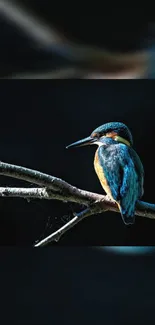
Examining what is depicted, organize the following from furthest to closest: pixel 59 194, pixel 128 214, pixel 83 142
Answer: pixel 83 142
pixel 128 214
pixel 59 194

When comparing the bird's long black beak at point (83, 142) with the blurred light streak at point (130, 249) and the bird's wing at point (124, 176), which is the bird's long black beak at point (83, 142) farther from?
the blurred light streak at point (130, 249)

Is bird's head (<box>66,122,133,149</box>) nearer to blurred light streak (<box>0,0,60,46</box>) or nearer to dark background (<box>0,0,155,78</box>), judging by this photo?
dark background (<box>0,0,155,78</box>)

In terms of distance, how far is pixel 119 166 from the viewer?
2266mm

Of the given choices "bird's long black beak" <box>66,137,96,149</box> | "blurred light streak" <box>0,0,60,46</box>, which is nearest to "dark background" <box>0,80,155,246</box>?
"bird's long black beak" <box>66,137,96,149</box>

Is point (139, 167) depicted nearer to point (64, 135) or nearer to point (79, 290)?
point (64, 135)

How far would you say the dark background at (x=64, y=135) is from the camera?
2.35 meters

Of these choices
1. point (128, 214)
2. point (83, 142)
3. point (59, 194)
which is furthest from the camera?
point (83, 142)

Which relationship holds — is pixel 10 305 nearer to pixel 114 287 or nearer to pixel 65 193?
pixel 114 287

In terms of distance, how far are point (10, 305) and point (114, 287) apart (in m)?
0.48

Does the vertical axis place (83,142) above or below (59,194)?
above

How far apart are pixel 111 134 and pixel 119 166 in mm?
152

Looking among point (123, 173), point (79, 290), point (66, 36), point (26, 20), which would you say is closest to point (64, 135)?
point (123, 173)

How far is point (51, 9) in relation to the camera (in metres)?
2.39

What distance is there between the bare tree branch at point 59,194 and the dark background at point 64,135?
4.1 inches
